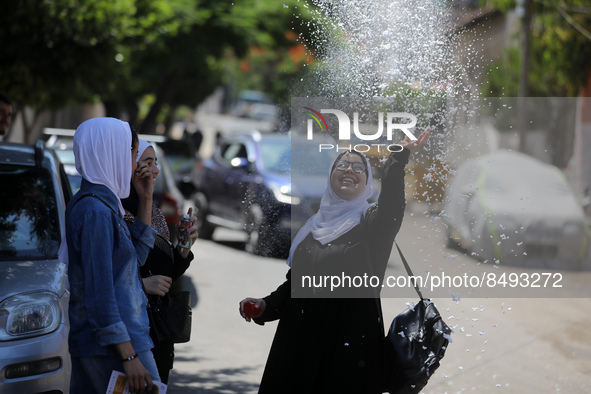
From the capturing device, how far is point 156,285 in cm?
370

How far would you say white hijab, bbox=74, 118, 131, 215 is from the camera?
10.8 ft

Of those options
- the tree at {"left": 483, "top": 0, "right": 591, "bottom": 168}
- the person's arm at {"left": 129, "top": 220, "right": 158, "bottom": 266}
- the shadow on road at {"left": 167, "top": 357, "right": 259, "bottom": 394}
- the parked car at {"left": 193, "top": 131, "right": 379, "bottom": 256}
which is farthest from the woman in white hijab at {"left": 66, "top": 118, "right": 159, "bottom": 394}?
the tree at {"left": 483, "top": 0, "right": 591, "bottom": 168}

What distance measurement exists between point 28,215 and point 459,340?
341 cm

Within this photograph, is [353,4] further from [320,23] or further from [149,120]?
[149,120]

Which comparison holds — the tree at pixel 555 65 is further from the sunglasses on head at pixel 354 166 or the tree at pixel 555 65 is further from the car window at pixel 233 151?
the sunglasses on head at pixel 354 166

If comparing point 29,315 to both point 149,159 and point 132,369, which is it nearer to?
point 149,159

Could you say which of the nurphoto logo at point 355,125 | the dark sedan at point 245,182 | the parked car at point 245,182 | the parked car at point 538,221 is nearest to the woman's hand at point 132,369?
the nurphoto logo at point 355,125

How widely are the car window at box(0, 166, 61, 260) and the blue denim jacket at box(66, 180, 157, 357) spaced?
76.6 inches

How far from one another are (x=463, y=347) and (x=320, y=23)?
3.83 meters

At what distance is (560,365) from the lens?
7051 millimetres

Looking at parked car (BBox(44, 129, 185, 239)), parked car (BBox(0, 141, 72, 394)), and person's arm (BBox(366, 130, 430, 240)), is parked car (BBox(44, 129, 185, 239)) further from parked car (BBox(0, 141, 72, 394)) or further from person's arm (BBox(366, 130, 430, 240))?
person's arm (BBox(366, 130, 430, 240))

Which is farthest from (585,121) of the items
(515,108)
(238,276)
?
(238,276)

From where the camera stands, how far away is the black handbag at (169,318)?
3662mm

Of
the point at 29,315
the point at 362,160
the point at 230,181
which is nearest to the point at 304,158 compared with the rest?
the point at 362,160
